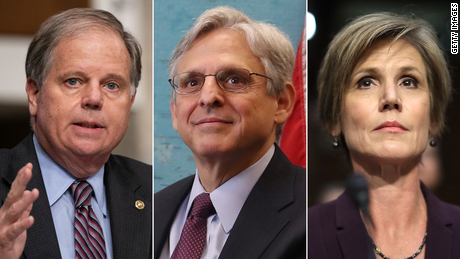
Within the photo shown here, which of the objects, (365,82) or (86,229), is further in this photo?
(365,82)

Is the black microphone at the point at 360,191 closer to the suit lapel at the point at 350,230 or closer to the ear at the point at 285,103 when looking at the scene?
the suit lapel at the point at 350,230

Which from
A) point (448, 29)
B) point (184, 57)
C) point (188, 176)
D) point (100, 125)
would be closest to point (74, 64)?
point (100, 125)

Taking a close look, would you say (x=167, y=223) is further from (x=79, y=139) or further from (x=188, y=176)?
(x=79, y=139)

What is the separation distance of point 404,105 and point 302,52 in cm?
69

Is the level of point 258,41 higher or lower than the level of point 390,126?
higher

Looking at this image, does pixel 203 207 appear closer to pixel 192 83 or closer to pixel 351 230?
pixel 192 83

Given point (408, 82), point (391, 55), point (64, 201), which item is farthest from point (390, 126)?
point (64, 201)

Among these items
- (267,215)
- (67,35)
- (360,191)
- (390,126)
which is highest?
(67,35)

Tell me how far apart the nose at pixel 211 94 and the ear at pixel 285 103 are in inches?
14.0

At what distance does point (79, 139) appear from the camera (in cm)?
242

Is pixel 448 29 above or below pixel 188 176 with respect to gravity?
above

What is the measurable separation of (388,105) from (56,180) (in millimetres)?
1988

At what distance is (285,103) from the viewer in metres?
2.61

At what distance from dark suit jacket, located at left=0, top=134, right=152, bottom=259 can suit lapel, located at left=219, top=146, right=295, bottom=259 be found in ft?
1.69
